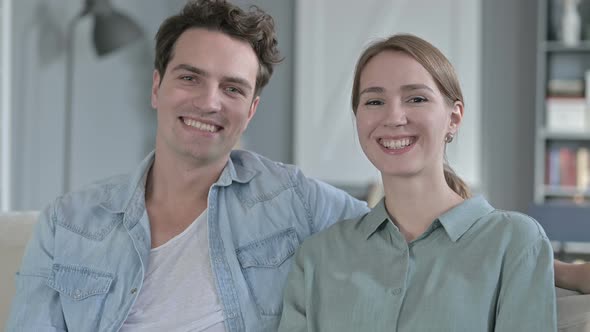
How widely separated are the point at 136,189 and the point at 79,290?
0.29 m

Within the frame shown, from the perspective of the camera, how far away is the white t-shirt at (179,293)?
1828 millimetres

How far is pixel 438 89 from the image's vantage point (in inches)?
68.7

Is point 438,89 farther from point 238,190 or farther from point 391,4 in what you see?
point 391,4

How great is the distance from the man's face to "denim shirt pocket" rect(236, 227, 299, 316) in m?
0.26

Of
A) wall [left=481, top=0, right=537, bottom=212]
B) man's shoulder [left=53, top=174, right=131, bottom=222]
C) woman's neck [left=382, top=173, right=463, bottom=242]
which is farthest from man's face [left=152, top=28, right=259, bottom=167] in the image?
wall [left=481, top=0, right=537, bottom=212]

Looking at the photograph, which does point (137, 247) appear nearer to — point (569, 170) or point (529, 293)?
point (529, 293)

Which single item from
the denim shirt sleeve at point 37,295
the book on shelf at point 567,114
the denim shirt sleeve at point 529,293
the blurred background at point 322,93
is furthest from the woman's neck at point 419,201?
the book on shelf at point 567,114

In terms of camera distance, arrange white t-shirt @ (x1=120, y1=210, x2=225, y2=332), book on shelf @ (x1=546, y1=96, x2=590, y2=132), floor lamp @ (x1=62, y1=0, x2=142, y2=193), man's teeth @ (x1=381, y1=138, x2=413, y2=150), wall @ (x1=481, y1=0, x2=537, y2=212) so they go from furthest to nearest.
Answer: wall @ (x1=481, y1=0, x2=537, y2=212), book on shelf @ (x1=546, y1=96, x2=590, y2=132), floor lamp @ (x1=62, y1=0, x2=142, y2=193), white t-shirt @ (x1=120, y1=210, x2=225, y2=332), man's teeth @ (x1=381, y1=138, x2=413, y2=150)

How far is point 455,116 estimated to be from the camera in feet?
5.90

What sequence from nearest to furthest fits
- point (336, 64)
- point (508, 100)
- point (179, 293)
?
1. point (179, 293)
2. point (508, 100)
3. point (336, 64)

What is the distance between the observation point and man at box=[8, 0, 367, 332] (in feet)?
6.11

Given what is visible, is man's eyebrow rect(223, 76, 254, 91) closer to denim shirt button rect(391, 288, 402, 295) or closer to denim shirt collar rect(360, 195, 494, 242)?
denim shirt collar rect(360, 195, 494, 242)

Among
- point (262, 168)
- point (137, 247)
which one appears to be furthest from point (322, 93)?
point (137, 247)

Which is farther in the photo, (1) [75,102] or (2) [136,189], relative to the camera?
(1) [75,102]
